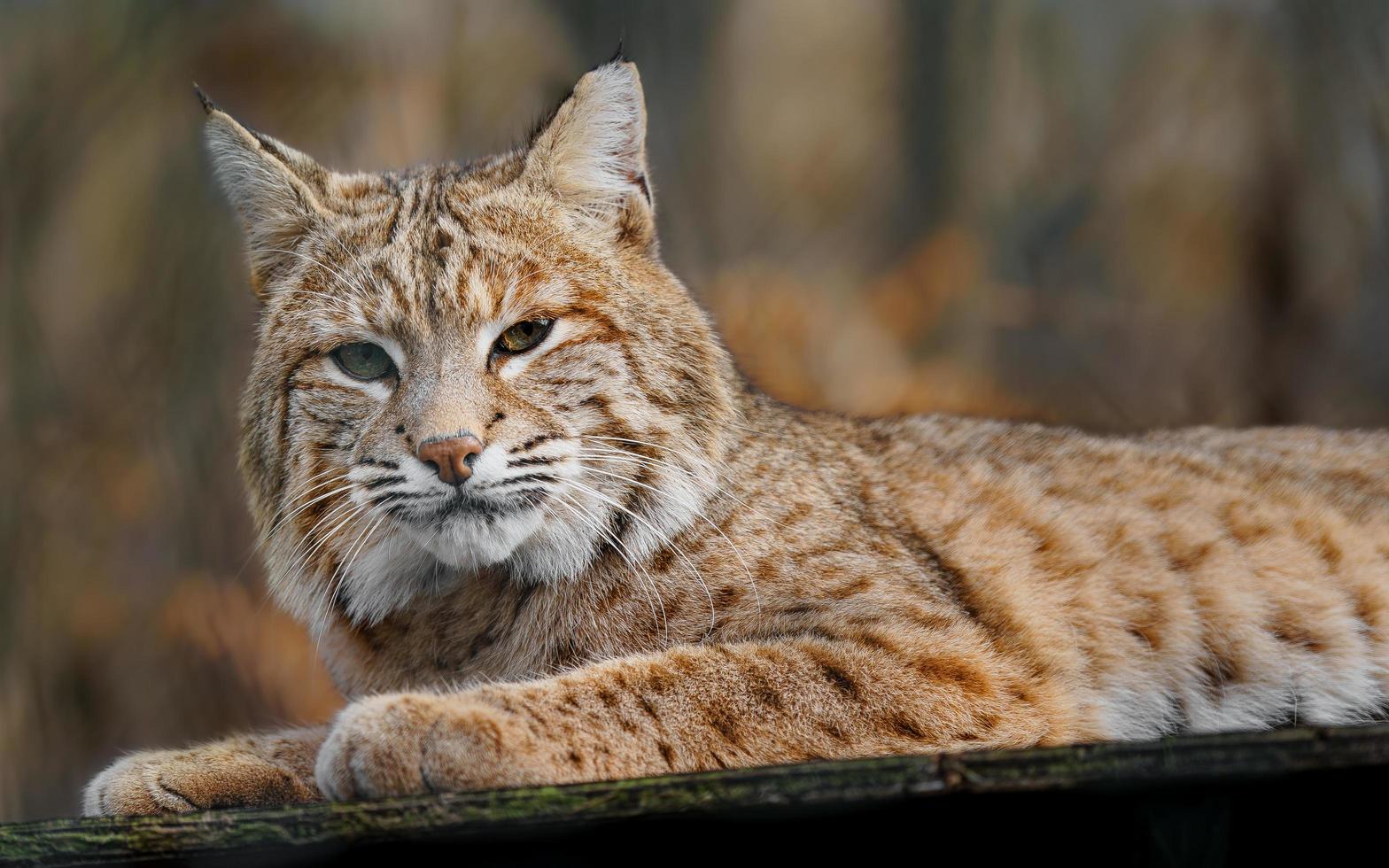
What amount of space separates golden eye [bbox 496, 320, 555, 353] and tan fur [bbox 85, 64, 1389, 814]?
0.03m

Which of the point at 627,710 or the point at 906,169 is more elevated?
the point at 906,169

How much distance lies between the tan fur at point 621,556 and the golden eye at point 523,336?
3 centimetres

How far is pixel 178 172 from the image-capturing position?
6.94m

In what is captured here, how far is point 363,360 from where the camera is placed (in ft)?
10.7

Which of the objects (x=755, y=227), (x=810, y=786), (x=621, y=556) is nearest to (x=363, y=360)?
(x=621, y=556)

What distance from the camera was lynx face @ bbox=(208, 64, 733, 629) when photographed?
9.77ft

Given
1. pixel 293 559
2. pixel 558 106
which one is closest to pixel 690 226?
pixel 558 106

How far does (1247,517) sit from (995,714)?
4.93 feet

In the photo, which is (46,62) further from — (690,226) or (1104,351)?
(1104,351)

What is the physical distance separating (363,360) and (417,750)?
1.14 m

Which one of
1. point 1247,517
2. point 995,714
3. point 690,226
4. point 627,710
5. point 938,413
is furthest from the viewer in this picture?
point 690,226

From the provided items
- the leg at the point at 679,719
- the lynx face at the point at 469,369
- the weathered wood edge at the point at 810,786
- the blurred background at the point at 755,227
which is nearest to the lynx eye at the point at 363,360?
the lynx face at the point at 469,369

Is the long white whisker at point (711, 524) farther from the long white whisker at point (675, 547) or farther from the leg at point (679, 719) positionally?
the leg at point (679, 719)

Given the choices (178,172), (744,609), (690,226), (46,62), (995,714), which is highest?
(46,62)
